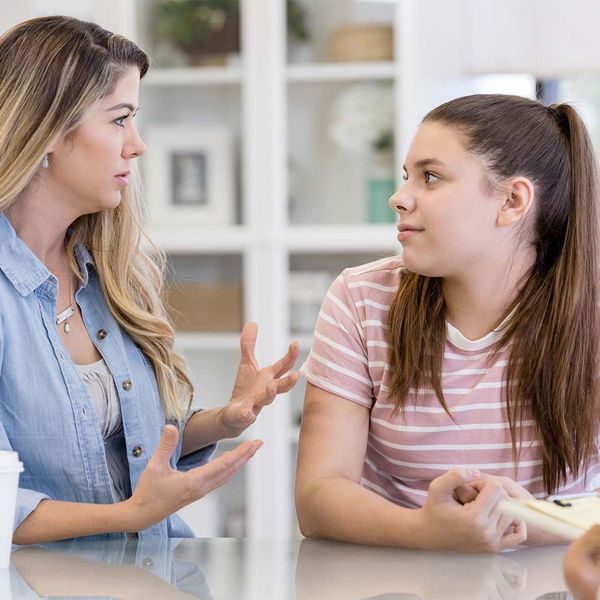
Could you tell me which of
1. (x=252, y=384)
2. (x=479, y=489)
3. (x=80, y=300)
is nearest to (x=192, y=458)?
(x=252, y=384)

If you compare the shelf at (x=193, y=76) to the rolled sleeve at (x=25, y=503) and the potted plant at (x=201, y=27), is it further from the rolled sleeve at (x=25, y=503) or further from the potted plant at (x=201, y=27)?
the rolled sleeve at (x=25, y=503)

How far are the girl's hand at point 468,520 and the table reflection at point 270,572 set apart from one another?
0.01 metres

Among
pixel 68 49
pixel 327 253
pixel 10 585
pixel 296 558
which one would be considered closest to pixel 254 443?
pixel 296 558

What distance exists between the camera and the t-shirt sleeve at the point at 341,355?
150cm

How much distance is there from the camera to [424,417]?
4.83ft

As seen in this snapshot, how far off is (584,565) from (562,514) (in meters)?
0.06

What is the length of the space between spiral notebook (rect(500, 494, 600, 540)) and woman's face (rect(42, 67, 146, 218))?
0.80 metres

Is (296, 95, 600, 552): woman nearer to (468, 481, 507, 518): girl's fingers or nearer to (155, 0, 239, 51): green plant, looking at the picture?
(468, 481, 507, 518): girl's fingers

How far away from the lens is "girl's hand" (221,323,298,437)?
1479 mm

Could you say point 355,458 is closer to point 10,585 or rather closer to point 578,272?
point 578,272

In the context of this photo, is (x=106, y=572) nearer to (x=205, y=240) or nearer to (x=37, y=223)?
(x=37, y=223)

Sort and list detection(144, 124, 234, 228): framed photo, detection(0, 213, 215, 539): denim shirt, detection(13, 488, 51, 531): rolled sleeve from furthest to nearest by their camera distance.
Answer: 1. detection(144, 124, 234, 228): framed photo
2. detection(0, 213, 215, 539): denim shirt
3. detection(13, 488, 51, 531): rolled sleeve

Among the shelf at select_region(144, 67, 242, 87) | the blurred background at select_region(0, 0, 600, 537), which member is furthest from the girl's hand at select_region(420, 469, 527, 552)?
the shelf at select_region(144, 67, 242, 87)

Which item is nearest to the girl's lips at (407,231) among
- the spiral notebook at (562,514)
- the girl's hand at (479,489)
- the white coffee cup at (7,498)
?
the girl's hand at (479,489)
